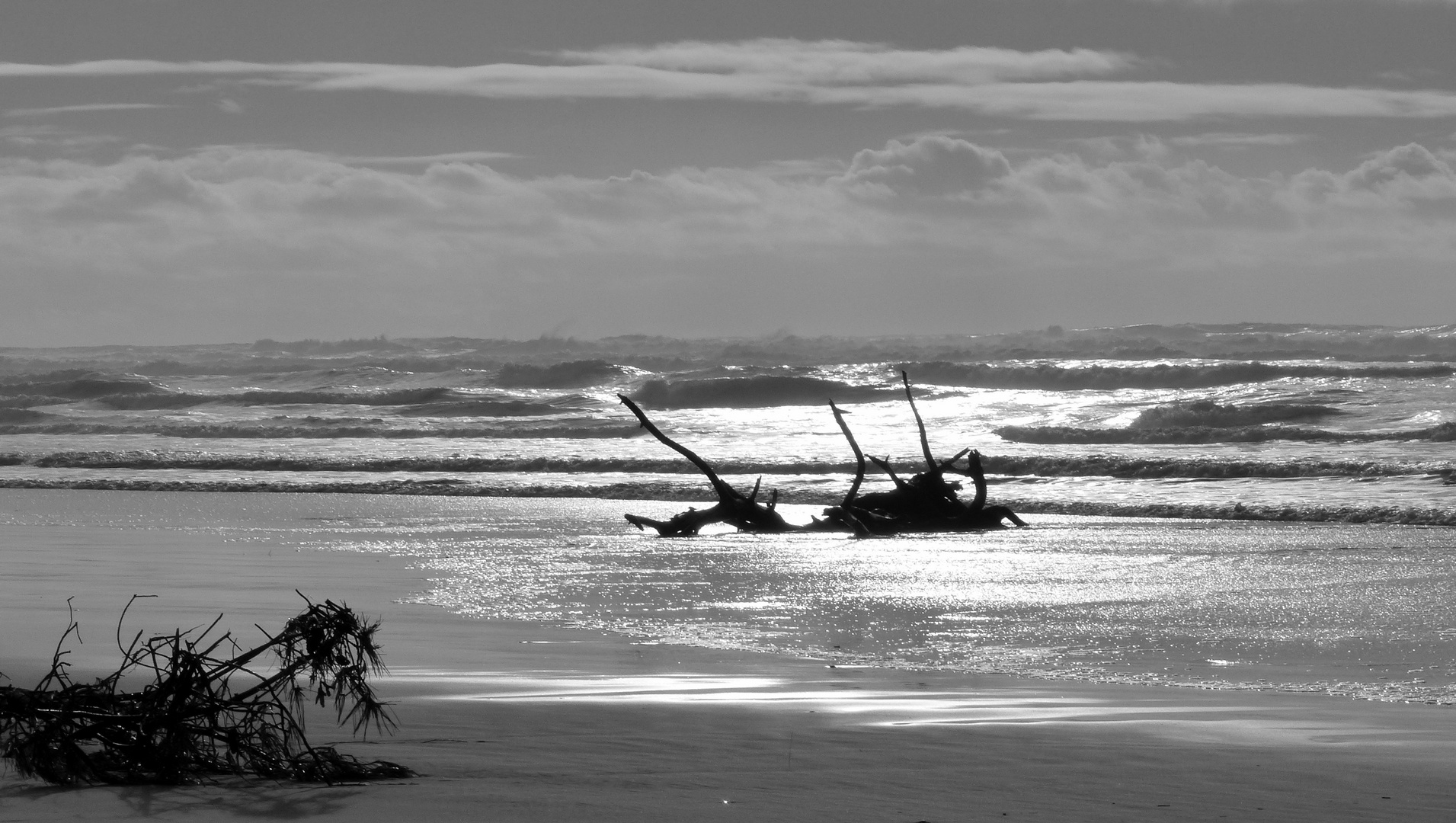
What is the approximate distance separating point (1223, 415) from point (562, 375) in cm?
2341

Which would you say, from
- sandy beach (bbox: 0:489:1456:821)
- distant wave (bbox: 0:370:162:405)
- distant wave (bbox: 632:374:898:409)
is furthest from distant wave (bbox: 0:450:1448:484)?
distant wave (bbox: 0:370:162:405)

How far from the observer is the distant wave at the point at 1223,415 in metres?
28.1

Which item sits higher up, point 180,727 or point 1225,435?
point 1225,435

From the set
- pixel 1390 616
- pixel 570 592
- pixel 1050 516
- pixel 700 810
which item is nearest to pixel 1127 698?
pixel 700 810

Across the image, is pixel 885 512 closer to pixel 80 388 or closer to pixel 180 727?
pixel 180 727

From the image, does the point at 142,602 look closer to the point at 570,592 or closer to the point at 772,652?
the point at 570,592

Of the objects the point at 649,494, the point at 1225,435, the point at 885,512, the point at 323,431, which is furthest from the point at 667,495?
the point at 323,431

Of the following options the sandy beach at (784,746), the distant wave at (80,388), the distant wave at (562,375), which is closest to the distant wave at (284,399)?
the distant wave at (80,388)

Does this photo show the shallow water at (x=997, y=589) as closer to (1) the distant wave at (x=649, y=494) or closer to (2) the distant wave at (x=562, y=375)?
(1) the distant wave at (x=649, y=494)

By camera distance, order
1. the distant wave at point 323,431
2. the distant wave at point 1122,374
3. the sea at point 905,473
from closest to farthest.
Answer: the sea at point 905,473
the distant wave at point 323,431
the distant wave at point 1122,374

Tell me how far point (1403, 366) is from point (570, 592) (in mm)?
34232

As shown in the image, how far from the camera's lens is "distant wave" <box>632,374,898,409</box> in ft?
128

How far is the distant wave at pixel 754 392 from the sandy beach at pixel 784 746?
31871 millimetres

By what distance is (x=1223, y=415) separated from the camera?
94.5 feet
